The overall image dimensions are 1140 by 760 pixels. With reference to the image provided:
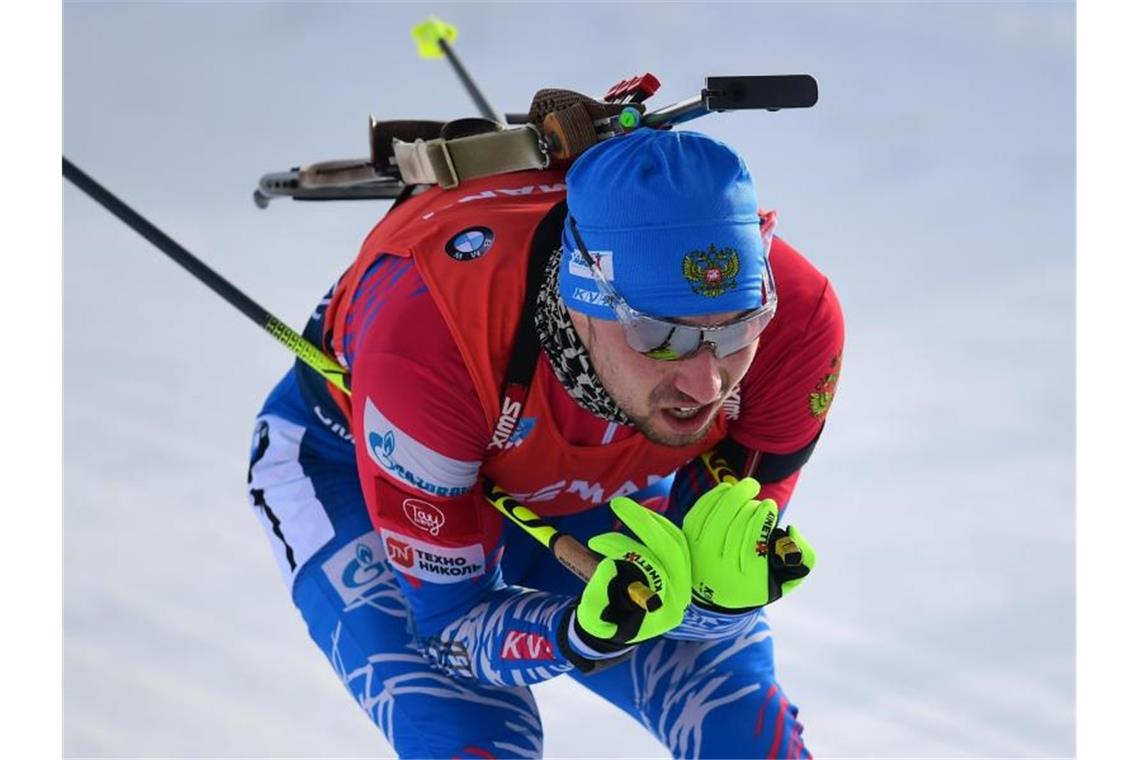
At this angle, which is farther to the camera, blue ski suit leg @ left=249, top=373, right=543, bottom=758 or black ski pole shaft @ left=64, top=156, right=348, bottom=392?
black ski pole shaft @ left=64, top=156, right=348, bottom=392

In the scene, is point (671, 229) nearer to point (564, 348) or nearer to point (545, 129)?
point (564, 348)

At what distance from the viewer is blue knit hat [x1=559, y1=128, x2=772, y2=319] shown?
3.06m

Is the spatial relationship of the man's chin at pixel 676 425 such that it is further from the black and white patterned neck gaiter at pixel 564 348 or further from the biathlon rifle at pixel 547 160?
the biathlon rifle at pixel 547 160

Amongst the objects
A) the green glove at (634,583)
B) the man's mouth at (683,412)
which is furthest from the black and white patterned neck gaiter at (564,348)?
the green glove at (634,583)

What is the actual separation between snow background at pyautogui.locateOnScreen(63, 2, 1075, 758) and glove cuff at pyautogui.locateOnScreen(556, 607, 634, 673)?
1394 millimetres

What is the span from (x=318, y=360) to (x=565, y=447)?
64 cm

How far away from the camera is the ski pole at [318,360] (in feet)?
11.0

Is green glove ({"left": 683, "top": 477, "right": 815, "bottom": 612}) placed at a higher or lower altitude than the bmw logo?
lower

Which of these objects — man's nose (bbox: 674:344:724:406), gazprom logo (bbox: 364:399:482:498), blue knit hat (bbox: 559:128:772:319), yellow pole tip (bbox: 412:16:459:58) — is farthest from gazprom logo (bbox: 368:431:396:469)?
yellow pole tip (bbox: 412:16:459:58)

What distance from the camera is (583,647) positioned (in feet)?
10.5

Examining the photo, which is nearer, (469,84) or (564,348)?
(564,348)

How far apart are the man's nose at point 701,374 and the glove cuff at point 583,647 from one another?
0.52 m

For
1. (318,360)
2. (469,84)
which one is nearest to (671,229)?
(318,360)

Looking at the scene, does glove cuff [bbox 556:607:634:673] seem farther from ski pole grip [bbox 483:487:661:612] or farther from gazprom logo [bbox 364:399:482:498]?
gazprom logo [bbox 364:399:482:498]
